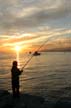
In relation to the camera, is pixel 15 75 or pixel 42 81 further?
pixel 42 81

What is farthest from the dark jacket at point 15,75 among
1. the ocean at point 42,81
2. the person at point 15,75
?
the ocean at point 42,81

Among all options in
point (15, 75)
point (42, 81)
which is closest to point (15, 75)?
point (15, 75)

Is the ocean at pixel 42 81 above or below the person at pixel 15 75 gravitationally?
below

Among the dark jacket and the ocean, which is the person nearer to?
the dark jacket

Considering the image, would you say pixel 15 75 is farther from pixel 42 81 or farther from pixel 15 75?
pixel 42 81

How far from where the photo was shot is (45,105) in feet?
52.3

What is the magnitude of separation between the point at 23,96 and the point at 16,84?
112 centimetres

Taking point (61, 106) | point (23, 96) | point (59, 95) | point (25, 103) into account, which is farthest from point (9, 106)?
point (59, 95)

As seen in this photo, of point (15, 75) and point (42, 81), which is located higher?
point (15, 75)

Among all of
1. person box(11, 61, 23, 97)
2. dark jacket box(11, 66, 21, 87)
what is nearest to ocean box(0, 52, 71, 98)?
person box(11, 61, 23, 97)

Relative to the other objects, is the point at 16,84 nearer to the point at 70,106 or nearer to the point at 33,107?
the point at 33,107

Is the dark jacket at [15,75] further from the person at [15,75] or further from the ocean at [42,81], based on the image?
the ocean at [42,81]

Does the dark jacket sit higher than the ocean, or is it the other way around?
the dark jacket

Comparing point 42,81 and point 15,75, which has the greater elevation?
point 15,75
